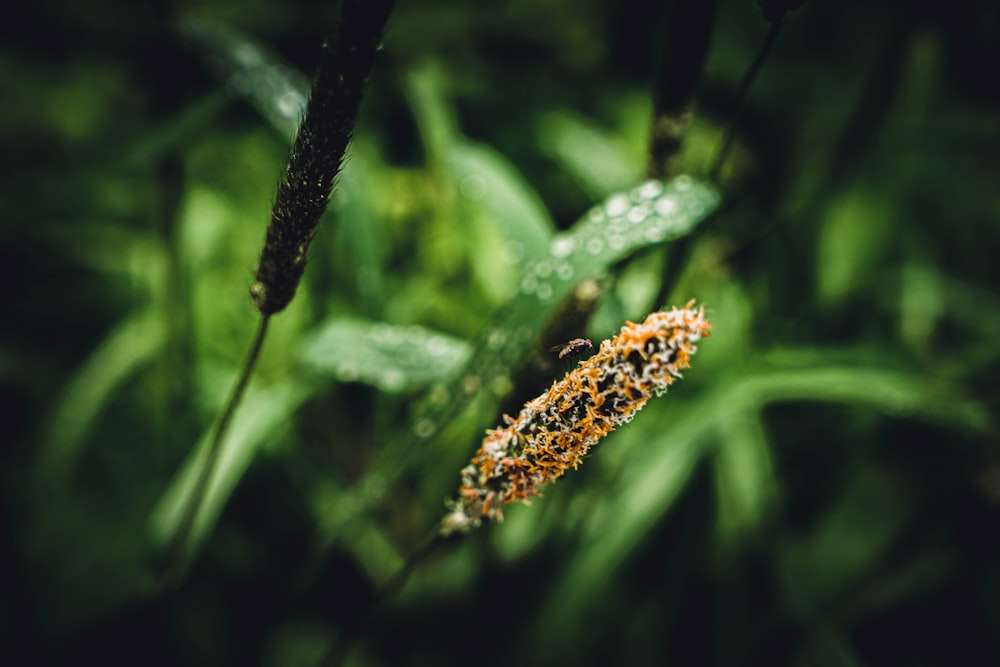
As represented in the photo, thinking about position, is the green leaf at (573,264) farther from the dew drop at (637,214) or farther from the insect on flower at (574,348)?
the insect on flower at (574,348)

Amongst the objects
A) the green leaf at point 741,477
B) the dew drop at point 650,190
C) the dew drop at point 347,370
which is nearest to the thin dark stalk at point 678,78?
the dew drop at point 650,190

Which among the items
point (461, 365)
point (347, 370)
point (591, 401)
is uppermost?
point (347, 370)

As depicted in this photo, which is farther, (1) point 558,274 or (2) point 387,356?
(2) point 387,356

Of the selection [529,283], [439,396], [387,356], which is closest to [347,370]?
[387,356]

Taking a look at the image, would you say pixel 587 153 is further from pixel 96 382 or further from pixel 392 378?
pixel 96 382

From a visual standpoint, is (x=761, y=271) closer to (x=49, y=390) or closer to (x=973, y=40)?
(x=973, y=40)

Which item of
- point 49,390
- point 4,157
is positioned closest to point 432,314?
point 49,390

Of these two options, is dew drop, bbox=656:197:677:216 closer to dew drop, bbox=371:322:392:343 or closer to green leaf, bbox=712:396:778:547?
dew drop, bbox=371:322:392:343
